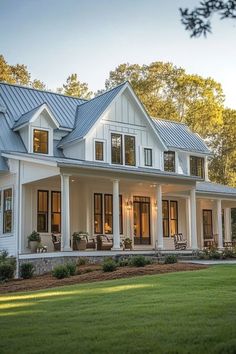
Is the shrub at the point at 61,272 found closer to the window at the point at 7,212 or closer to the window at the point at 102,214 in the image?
the window at the point at 7,212

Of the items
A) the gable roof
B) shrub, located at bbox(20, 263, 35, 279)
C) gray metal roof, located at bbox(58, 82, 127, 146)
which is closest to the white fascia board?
the gable roof

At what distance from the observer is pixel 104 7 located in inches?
410

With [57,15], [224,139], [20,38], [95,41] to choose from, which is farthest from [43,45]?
[224,139]

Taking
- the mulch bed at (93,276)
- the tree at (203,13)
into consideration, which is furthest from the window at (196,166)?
the tree at (203,13)

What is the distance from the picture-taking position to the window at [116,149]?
991 inches

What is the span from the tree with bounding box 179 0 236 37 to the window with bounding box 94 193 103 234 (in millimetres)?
18047

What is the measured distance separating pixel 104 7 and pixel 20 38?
7.87m

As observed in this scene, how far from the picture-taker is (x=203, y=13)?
22.4 feet

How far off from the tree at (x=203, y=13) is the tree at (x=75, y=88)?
35867 millimetres

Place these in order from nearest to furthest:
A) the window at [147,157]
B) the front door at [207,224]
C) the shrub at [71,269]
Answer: the shrub at [71,269]
the window at [147,157]
the front door at [207,224]

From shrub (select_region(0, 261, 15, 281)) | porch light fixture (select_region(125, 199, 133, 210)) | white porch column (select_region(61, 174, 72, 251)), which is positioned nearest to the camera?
shrub (select_region(0, 261, 15, 281))

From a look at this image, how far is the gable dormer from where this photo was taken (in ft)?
76.6

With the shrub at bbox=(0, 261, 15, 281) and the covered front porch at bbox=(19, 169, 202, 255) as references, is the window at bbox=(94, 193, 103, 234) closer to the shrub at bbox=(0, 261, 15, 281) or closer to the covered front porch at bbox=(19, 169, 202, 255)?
the covered front porch at bbox=(19, 169, 202, 255)

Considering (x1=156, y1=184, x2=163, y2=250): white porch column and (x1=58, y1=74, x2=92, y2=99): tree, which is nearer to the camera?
(x1=156, y1=184, x2=163, y2=250): white porch column
